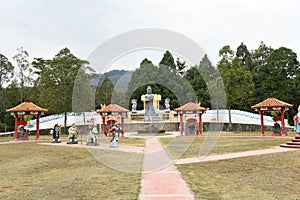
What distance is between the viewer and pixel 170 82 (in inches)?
1660

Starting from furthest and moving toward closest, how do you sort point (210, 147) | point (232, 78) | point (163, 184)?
point (232, 78)
point (210, 147)
point (163, 184)

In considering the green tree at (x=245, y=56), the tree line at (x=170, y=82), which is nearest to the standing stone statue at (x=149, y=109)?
the tree line at (x=170, y=82)

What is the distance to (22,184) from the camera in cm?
703

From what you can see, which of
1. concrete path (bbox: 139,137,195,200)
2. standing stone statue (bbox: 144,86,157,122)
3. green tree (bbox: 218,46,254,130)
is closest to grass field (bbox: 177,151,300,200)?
concrete path (bbox: 139,137,195,200)

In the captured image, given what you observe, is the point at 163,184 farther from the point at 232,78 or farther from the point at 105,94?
the point at 105,94

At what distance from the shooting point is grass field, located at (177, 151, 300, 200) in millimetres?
5849

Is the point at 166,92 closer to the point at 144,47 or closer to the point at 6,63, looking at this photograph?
the point at 6,63

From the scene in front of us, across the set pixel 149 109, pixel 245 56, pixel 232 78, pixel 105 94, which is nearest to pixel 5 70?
pixel 105 94

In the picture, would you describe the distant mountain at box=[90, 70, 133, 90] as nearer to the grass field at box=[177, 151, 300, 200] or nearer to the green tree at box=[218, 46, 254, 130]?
the grass field at box=[177, 151, 300, 200]

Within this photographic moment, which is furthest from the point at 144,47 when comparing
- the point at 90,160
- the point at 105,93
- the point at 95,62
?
the point at 105,93

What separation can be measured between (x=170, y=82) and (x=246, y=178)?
35046 millimetres

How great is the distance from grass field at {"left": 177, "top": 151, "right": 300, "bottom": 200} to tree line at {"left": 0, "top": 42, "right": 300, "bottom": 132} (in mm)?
15367

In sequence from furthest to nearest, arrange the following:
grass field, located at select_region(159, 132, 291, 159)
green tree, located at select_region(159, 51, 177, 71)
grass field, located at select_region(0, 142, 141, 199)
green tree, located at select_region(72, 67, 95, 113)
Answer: green tree, located at select_region(159, 51, 177, 71) → green tree, located at select_region(72, 67, 95, 113) → grass field, located at select_region(159, 132, 291, 159) → grass field, located at select_region(0, 142, 141, 199)

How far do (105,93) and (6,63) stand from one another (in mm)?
13209
